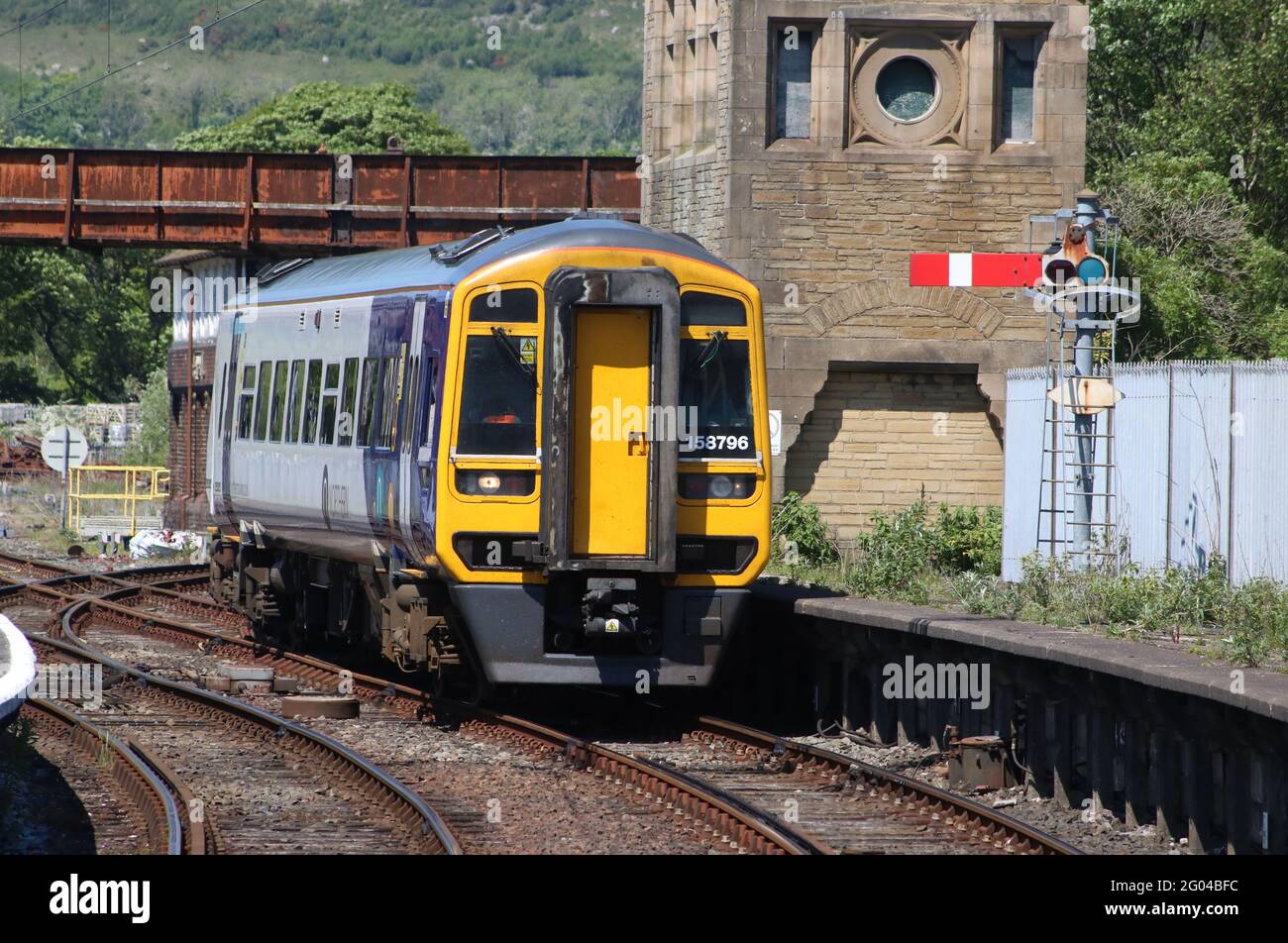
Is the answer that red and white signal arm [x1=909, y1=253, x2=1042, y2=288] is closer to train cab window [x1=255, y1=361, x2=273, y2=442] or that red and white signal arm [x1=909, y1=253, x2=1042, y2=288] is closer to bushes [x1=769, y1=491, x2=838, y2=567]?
bushes [x1=769, y1=491, x2=838, y2=567]

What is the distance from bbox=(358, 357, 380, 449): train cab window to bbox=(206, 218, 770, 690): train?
441mm

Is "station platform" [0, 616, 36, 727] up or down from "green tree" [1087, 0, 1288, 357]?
down

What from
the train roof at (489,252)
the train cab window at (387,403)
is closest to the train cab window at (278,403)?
the train roof at (489,252)

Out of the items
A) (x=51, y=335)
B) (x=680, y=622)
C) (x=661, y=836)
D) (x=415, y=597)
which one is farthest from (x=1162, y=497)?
(x=51, y=335)

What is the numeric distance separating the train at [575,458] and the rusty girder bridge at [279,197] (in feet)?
48.7

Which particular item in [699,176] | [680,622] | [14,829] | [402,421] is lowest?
[14,829]

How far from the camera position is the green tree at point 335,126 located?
2655 inches

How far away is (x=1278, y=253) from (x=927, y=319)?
41.5ft

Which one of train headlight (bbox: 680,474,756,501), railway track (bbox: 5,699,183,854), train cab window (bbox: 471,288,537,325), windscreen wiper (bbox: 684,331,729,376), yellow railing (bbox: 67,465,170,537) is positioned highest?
train cab window (bbox: 471,288,537,325)

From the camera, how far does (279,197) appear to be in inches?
1183

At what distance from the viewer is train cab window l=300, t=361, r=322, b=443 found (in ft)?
54.8

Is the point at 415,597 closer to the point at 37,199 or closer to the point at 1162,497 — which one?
the point at 1162,497

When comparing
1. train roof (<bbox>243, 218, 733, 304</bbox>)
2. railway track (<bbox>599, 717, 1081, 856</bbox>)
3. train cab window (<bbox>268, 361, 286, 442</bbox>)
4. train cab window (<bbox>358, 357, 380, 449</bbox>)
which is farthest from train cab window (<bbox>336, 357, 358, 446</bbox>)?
railway track (<bbox>599, 717, 1081, 856</bbox>)

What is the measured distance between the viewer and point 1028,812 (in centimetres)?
1173
